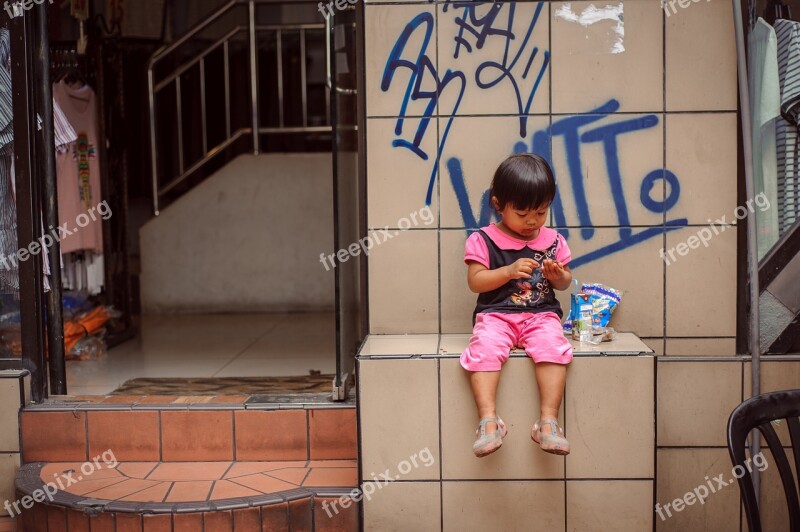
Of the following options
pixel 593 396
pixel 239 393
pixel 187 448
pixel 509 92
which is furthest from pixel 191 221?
pixel 593 396

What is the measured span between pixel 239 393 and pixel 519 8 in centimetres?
224

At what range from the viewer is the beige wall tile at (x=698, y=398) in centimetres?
327

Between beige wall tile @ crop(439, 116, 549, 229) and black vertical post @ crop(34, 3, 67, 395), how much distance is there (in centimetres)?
178

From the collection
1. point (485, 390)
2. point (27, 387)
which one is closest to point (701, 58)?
point (485, 390)

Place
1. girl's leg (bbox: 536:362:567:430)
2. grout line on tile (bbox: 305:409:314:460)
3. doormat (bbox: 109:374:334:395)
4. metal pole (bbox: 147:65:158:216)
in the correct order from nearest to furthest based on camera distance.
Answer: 1. girl's leg (bbox: 536:362:567:430)
2. grout line on tile (bbox: 305:409:314:460)
3. doormat (bbox: 109:374:334:395)
4. metal pole (bbox: 147:65:158:216)

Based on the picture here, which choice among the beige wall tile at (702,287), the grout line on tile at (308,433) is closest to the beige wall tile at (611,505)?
the beige wall tile at (702,287)


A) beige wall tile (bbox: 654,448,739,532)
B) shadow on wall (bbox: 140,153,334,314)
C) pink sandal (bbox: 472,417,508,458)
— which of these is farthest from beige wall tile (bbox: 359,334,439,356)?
shadow on wall (bbox: 140,153,334,314)

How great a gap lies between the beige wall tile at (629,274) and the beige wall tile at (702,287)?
0.17 ft

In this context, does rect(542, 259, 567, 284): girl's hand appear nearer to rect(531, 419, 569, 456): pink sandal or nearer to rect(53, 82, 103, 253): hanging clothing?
rect(531, 419, 569, 456): pink sandal

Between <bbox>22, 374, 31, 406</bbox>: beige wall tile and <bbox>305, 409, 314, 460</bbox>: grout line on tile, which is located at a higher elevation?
<bbox>22, 374, 31, 406</bbox>: beige wall tile

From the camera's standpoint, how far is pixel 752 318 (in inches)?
123

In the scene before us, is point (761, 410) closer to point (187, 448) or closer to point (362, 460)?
point (362, 460)

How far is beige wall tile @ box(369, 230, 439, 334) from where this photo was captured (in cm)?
333

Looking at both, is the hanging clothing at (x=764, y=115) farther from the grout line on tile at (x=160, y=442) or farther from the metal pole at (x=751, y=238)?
the grout line on tile at (x=160, y=442)
